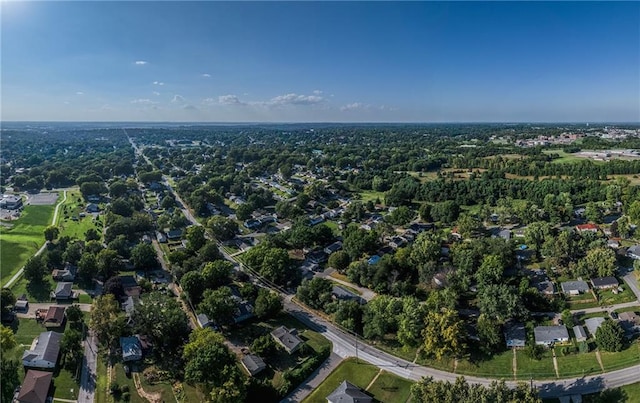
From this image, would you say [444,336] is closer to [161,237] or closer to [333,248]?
[333,248]

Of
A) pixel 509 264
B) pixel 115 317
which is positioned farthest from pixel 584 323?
pixel 115 317

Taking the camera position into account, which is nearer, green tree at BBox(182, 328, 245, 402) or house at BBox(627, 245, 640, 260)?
green tree at BBox(182, 328, 245, 402)

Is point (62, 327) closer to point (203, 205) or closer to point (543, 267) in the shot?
point (203, 205)

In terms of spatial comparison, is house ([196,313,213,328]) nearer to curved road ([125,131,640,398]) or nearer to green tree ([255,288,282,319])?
green tree ([255,288,282,319])

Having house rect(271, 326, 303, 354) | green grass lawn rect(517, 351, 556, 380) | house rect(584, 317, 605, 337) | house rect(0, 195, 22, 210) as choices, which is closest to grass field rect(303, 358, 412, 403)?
house rect(271, 326, 303, 354)

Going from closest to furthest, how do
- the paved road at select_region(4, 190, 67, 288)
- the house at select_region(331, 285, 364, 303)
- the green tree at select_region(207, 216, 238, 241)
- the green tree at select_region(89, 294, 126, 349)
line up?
the green tree at select_region(89, 294, 126, 349), the house at select_region(331, 285, 364, 303), the paved road at select_region(4, 190, 67, 288), the green tree at select_region(207, 216, 238, 241)

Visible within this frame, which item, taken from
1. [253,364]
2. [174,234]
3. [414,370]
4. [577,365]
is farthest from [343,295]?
[174,234]

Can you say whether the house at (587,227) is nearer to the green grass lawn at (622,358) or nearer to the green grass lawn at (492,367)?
the green grass lawn at (622,358)
